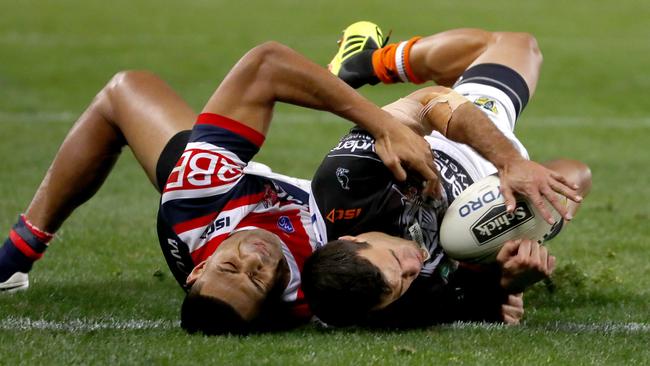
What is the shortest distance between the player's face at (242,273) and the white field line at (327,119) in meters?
8.97

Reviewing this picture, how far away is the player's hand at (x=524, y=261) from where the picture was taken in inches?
203

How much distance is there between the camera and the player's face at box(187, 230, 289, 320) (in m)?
4.92

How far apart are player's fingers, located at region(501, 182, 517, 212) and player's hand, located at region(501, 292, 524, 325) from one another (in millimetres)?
559

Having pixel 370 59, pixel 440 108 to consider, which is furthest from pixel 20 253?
pixel 370 59

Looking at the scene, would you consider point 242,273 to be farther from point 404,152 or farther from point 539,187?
point 539,187

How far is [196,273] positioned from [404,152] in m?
1.00

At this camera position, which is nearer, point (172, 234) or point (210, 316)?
point (210, 316)

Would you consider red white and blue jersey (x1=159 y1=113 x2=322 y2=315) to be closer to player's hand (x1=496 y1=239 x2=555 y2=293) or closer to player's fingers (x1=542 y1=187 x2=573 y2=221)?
player's hand (x1=496 y1=239 x2=555 y2=293)

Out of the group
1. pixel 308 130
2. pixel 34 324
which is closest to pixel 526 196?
pixel 34 324

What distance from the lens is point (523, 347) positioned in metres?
4.96

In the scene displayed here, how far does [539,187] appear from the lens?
516 cm

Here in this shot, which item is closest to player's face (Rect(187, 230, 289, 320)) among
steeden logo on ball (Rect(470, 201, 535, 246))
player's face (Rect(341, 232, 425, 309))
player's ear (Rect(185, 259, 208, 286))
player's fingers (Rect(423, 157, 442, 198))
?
player's ear (Rect(185, 259, 208, 286))

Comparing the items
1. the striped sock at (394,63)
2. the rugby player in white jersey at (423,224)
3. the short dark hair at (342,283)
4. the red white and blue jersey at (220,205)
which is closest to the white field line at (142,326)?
the rugby player in white jersey at (423,224)

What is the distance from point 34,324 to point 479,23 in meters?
17.7
